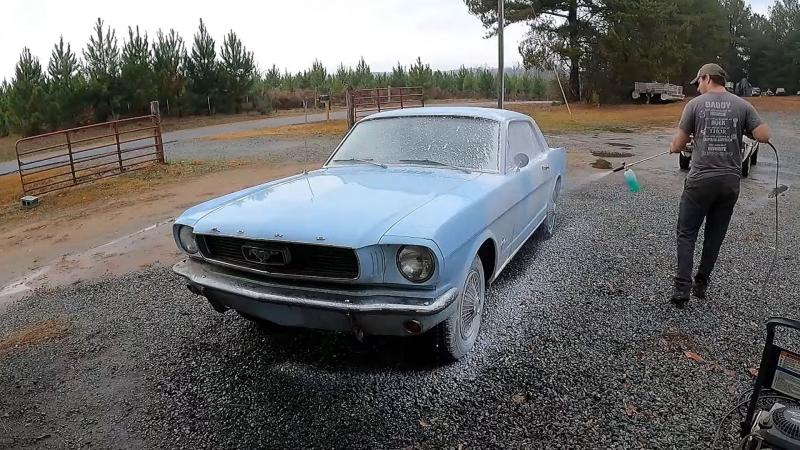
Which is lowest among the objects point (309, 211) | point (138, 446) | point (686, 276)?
point (138, 446)

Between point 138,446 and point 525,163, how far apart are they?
326 cm

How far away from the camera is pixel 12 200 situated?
11.3 m

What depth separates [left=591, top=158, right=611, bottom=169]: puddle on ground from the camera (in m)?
11.3

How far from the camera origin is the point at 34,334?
423 cm

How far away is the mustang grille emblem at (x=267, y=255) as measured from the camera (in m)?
3.00

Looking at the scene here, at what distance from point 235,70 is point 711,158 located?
3264cm

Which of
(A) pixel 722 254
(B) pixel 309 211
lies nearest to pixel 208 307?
(B) pixel 309 211

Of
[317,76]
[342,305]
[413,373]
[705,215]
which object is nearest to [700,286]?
[705,215]

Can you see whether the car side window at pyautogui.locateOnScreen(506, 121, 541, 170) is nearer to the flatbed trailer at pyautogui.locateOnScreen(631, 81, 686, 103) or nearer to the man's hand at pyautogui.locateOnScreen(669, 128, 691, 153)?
the man's hand at pyautogui.locateOnScreen(669, 128, 691, 153)

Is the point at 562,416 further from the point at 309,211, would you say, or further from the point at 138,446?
the point at 138,446

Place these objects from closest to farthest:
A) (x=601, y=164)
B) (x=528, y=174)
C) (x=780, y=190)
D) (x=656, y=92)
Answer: (x=528, y=174), (x=780, y=190), (x=601, y=164), (x=656, y=92)

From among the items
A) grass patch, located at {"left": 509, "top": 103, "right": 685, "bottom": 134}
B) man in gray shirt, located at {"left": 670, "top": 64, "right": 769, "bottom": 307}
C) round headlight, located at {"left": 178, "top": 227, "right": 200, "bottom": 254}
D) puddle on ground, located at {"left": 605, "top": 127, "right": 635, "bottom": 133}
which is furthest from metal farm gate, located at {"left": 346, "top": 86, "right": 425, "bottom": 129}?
round headlight, located at {"left": 178, "top": 227, "right": 200, "bottom": 254}

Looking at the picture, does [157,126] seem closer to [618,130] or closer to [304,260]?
[304,260]

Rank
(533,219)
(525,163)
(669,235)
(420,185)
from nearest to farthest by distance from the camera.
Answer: (420,185), (525,163), (533,219), (669,235)
